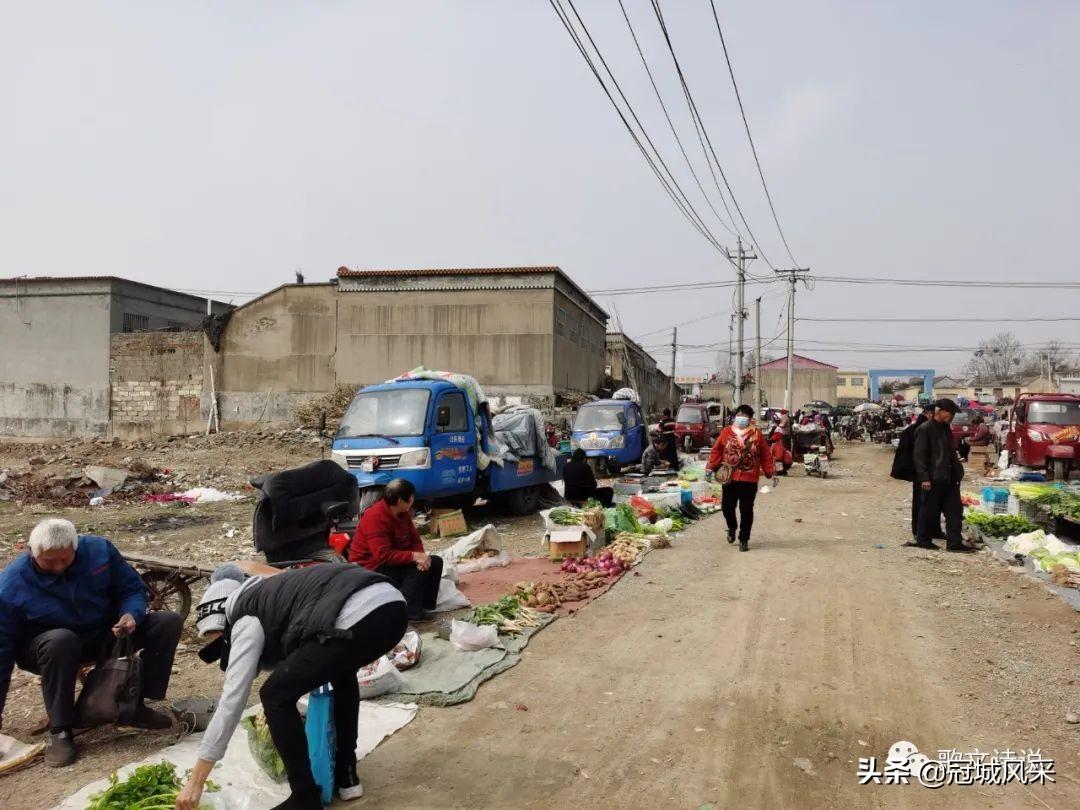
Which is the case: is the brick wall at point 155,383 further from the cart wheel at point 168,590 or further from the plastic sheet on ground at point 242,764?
the plastic sheet on ground at point 242,764

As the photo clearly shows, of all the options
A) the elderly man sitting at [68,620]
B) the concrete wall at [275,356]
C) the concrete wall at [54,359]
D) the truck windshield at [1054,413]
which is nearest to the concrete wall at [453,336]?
the concrete wall at [275,356]

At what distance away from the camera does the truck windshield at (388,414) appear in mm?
11703

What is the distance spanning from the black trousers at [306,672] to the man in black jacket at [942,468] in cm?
816

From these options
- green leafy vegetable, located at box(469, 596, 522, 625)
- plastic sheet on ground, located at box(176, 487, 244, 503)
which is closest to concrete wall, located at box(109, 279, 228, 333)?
plastic sheet on ground, located at box(176, 487, 244, 503)

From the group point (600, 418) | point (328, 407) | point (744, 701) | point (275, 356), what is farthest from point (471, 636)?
point (275, 356)

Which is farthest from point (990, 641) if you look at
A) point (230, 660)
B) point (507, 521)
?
point (507, 521)

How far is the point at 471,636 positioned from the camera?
5918 mm

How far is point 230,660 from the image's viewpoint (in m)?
3.32

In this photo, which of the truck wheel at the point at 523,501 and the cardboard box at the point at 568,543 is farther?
the truck wheel at the point at 523,501

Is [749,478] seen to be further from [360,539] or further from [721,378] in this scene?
[721,378]

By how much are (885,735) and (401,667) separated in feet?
10.0

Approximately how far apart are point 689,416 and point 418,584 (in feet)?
72.8

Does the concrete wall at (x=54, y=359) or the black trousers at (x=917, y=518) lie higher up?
the concrete wall at (x=54, y=359)

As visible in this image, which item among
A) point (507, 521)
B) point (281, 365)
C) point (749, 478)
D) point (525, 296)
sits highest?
point (525, 296)
